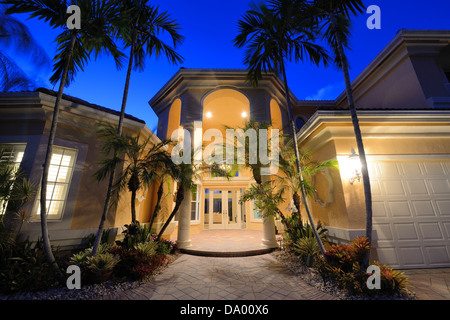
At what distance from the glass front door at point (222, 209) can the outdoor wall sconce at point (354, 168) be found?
8274mm

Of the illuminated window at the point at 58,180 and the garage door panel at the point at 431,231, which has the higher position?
the illuminated window at the point at 58,180

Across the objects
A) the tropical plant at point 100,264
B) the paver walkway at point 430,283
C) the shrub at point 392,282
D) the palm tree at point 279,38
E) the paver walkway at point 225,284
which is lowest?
the paver walkway at point 225,284

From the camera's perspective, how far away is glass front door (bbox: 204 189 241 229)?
12297mm

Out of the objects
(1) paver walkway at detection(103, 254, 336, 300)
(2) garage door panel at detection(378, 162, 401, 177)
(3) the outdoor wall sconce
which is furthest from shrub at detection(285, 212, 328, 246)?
(2) garage door panel at detection(378, 162, 401, 177)

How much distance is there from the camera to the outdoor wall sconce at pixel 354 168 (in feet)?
15.8

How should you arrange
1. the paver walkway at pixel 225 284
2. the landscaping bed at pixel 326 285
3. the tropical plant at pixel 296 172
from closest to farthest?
the landscaping bed at pixel 326 285
the paver walkway at pixel 225 284
the tropical plant at pixel 296 172

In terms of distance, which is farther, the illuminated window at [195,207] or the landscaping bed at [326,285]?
the illuminated window at [195,207]

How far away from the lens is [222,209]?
12391 mm

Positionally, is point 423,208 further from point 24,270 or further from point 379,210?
point 24,270

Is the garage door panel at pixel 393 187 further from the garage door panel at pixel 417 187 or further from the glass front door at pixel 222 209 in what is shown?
the glass front door at pixel 222 209

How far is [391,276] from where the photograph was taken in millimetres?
3355

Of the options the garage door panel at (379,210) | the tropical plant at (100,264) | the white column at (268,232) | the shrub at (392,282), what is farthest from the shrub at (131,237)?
the garage door panel at (379,210)

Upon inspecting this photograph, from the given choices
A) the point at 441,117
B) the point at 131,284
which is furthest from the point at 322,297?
the point at 441,117
